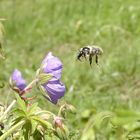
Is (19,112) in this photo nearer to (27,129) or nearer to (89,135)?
(27,129)

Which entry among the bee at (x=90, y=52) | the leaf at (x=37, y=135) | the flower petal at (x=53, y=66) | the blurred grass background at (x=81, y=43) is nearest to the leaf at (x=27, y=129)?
the leaf at (x=37, y=135)

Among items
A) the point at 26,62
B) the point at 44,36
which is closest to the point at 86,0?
the point at 44,36

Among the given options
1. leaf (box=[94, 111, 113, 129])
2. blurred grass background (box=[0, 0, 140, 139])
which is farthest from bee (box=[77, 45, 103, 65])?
blurred grass background (box=[0, 0, 140, 139])

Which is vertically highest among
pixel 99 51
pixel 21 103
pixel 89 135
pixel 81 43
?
pixel 81 43

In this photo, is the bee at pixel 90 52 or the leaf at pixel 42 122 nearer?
the leaf at pixel 42 122

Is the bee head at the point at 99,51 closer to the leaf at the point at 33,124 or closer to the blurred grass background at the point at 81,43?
the leaf at the point at 33,124

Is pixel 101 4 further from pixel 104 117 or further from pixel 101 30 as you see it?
pixel 104 117

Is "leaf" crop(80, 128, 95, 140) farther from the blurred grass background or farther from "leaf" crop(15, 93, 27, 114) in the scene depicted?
the blurred grass background

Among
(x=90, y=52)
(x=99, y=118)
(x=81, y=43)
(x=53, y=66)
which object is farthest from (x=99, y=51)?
(x=81, y=43)

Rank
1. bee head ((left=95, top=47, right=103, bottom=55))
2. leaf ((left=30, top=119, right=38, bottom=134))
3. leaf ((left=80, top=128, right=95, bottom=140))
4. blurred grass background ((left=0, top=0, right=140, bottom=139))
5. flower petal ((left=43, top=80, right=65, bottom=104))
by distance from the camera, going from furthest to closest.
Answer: blurred grass background ((left=0, top=0, right=140, bottom=139)), bee head ((left=95, top=47, right=103, bottom=55)), flower petal ((left=43, top=80, right=65, bottom=104)), leaf ((left=30, top=119, right=38, bottom=134)), leaf ((left=80, top=128, right=95, bottom=140))
